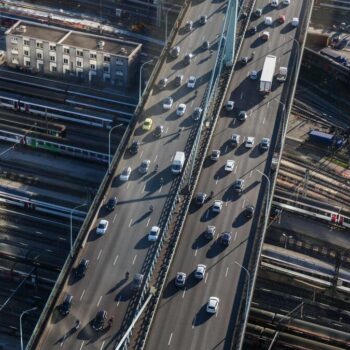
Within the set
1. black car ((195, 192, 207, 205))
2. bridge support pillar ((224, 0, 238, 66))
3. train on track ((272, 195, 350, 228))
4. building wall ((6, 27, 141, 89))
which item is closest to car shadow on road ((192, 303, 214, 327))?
black car ((195, 192, 207, 205))

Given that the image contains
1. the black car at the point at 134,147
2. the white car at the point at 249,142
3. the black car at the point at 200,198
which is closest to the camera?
the black car at the point at 200,198

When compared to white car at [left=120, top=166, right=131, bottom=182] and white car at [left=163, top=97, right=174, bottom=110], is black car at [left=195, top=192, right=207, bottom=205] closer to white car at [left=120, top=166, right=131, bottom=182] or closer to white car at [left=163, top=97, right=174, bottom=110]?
white car at [left=120, top=166, right=131, bottom=182]

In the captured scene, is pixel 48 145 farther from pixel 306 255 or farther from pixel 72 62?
pixel 306 255

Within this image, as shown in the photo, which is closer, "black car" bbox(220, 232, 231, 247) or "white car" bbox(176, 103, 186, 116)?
"black car" bbox(220, 232, 231, 247)

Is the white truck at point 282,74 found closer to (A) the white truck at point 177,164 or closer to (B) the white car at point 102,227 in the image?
(A) the white truck at point 177,164

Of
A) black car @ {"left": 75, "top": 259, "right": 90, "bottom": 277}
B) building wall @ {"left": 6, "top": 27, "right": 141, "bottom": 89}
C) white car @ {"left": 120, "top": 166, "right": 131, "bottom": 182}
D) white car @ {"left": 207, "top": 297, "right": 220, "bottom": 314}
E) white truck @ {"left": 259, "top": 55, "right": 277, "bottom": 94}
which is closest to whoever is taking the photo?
white car @ {"left": 207, "top": 297, "right": 220, "bottom": 314}

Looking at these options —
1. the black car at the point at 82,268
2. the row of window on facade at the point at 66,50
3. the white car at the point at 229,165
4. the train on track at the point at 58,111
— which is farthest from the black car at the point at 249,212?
the row of window on facade at the point at 66,50
